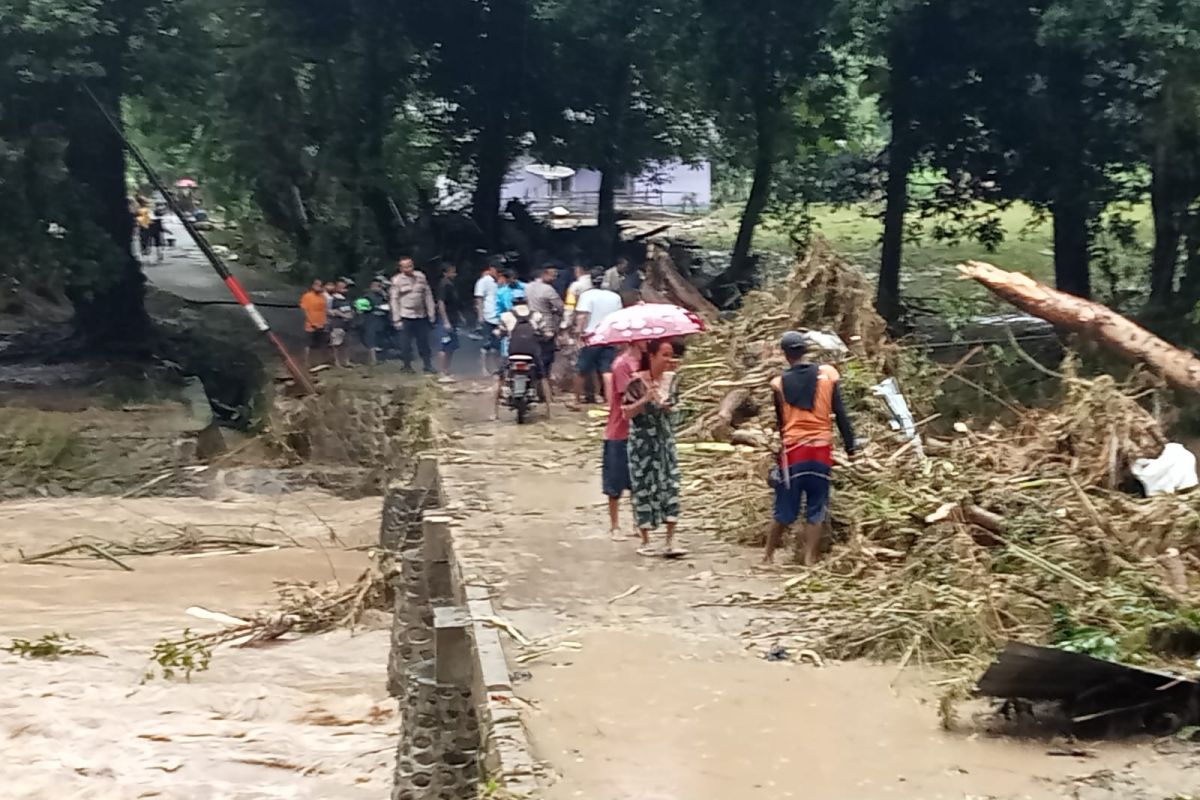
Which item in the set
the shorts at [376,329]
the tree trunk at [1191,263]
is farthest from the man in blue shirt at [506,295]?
the tree trunk at [1191,263]

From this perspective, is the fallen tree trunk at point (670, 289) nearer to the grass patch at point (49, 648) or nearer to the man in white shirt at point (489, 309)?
the man in white shirt at point (489, 309)

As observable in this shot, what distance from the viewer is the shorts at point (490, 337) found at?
61.8 feet

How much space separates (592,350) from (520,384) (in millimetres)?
1197

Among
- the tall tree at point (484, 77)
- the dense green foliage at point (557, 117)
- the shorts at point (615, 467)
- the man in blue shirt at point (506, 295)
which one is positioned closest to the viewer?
the shorts at point (615, 467)

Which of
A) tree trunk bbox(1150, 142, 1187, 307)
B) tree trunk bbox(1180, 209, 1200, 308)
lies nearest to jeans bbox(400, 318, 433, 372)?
tree trunk bbox(1150, 142, 1187, 307)

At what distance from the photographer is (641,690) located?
749cm

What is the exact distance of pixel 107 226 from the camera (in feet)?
84.0

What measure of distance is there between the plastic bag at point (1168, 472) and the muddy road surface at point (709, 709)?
265 cm

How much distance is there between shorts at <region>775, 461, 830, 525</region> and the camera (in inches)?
376

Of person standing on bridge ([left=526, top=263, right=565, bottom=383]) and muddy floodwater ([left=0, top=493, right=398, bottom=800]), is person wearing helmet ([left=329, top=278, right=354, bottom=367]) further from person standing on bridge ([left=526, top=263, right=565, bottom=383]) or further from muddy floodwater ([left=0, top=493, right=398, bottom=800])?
person standing on bridge ([left=526, top=263, right=565, bottom=383])

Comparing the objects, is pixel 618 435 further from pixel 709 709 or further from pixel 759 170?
pixel 759 170

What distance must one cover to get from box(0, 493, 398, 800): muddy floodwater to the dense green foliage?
7.63m

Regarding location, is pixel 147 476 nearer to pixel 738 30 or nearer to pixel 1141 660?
pixel 738 30

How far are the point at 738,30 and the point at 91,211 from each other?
11.0 m
